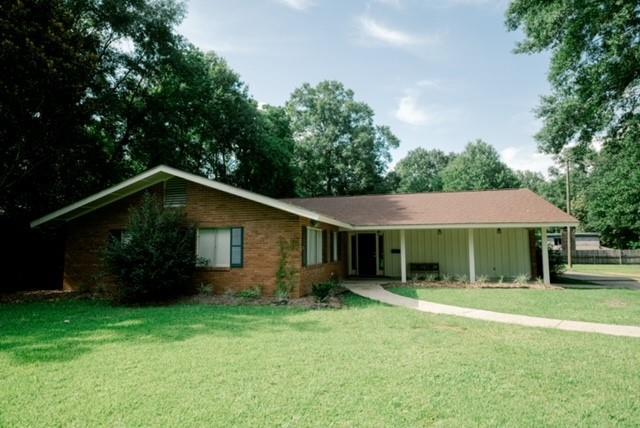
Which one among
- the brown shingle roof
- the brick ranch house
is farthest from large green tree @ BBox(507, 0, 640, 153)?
the brick ranch house

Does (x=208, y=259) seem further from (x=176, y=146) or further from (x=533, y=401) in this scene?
(x=176, y=146)

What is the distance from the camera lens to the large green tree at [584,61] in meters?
12.7

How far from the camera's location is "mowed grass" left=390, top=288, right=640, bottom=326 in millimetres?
8844

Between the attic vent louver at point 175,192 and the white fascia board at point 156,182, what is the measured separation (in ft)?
0.83

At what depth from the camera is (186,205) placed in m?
12.7

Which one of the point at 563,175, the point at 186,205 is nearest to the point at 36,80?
the point at 186,205

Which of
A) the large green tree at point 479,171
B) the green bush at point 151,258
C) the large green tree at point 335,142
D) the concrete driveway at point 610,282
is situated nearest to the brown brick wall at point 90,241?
the green bush at point 151,258

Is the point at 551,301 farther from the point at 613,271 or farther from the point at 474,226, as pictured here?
A: the point at 613,271

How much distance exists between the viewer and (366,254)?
18.2 m

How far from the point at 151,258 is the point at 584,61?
54.7 feet

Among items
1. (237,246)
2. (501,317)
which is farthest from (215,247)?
(501,317)

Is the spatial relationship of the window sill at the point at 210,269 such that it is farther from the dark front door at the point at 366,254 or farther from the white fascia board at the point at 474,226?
the dark front door at the point at 366,254

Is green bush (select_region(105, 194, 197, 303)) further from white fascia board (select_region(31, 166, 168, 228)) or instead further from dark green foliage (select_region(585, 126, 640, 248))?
dark green foliage (select_region(585, 126, 640, 248))

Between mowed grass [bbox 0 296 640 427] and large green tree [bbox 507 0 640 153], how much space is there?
441 inches
